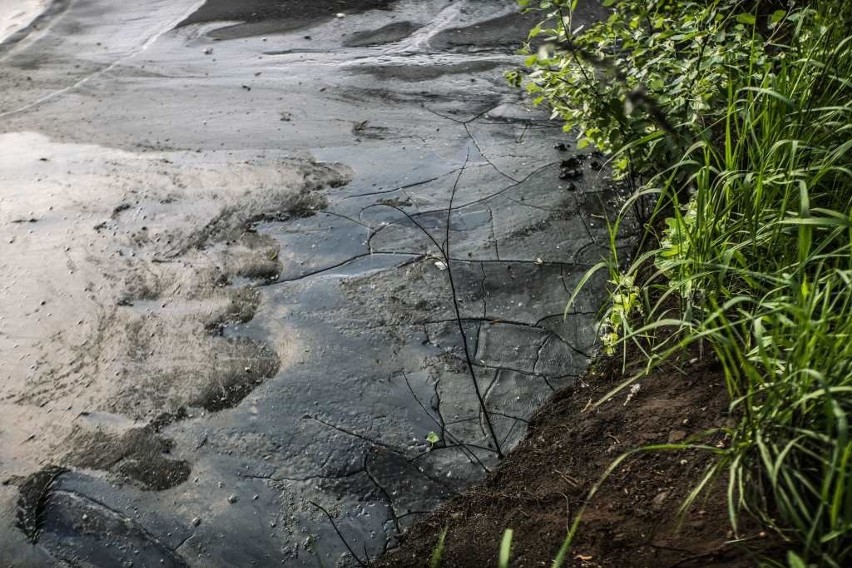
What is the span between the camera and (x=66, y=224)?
169 inches

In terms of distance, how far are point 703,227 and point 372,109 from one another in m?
3.19

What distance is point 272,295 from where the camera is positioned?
368 cm

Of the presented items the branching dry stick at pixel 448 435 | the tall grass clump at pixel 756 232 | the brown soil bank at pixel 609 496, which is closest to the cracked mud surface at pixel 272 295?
the branching dry stick at pixel 448 435

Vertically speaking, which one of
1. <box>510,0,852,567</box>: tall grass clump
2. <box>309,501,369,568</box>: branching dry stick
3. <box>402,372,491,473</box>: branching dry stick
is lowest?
<box>309,501,369,568</box>: branching dry stick

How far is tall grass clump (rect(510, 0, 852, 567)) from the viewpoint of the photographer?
71.3 inches

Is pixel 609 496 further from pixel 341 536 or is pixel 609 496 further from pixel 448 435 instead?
pixel 341 536

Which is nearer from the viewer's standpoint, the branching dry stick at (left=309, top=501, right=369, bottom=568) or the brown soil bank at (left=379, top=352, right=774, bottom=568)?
the brown soil bank at (left=379, top=352, right=774, bottom=568)

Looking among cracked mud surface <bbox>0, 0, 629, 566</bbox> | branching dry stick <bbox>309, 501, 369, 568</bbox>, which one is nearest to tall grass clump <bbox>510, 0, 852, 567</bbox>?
cracked mud surface <bbox>0, 0, 629, 566</bbox>

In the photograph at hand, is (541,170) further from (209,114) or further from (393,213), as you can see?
(209,114)

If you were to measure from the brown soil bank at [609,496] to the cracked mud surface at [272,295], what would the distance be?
0.15m

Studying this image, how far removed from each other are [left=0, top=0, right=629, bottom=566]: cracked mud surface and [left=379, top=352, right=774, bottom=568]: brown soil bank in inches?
6.0

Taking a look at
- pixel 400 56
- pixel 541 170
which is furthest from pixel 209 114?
pixel 541 170

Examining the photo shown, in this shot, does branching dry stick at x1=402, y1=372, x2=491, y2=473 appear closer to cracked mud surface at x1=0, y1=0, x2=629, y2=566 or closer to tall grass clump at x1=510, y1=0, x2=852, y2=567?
cracked mud surface at x1=0, y1=0, x2=629, y2=566

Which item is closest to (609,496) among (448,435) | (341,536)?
(448,435)
